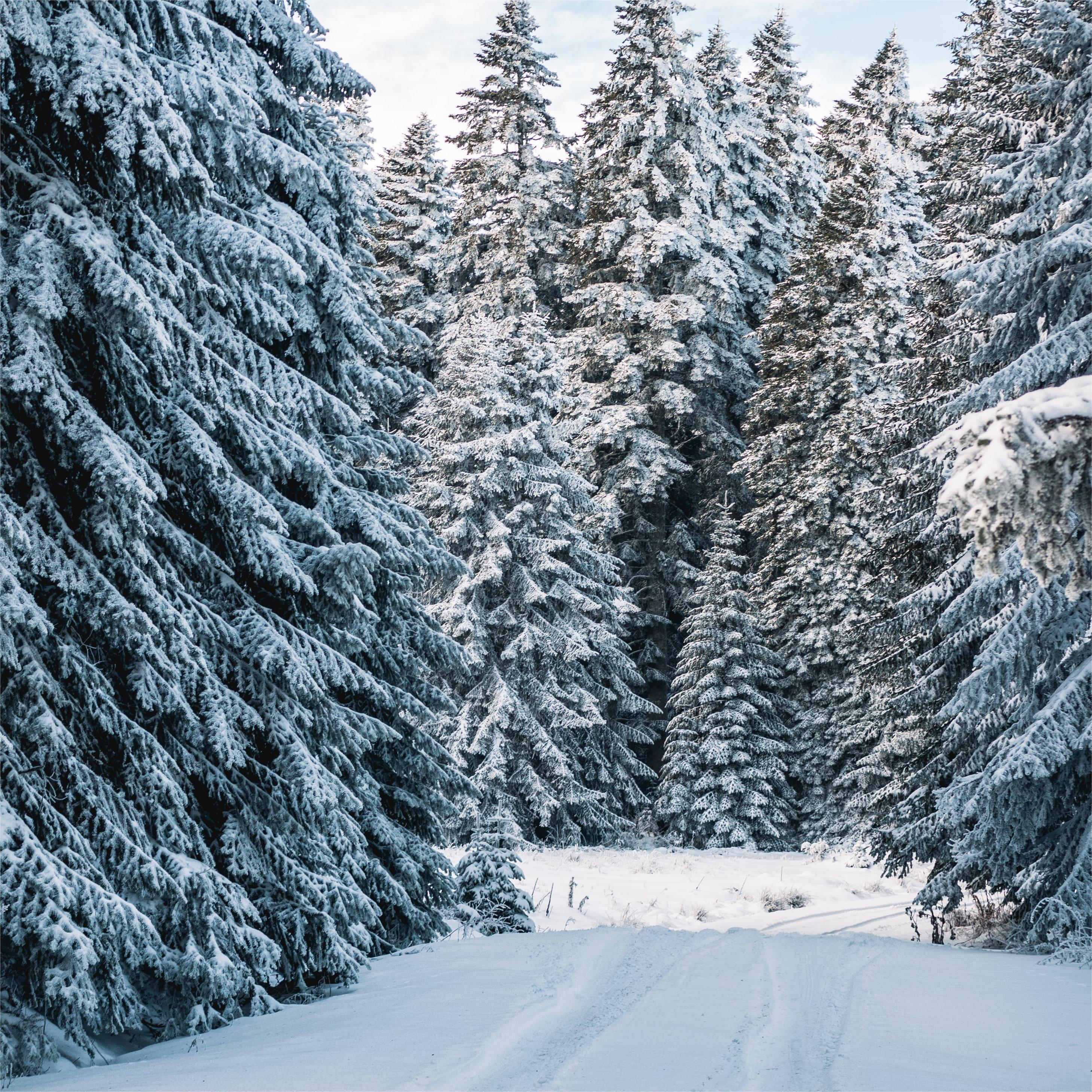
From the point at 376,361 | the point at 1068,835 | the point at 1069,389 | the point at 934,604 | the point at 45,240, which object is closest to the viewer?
the point at 1069,389

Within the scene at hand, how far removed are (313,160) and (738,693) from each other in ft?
53.5

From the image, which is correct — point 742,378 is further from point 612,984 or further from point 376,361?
point 612,984

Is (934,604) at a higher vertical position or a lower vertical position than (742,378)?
lower

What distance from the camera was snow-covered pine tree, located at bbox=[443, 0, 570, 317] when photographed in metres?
28.5

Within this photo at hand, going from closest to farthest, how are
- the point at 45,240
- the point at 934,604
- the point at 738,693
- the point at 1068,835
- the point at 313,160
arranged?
the point at 45,240 → the point at 313,160 → the point at 1068,835 → the point at 934,604 → the point at 738,693

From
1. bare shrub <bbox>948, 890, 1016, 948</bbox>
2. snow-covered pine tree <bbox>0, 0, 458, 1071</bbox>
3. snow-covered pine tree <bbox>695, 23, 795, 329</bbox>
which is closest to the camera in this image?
snow-covered pine tree <bbox>0, 0, 458, 1071</bbox>

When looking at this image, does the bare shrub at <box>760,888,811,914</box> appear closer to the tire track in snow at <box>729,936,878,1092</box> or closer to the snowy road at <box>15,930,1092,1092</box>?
the tire track in snow at <box>729,936,878,1092</box>

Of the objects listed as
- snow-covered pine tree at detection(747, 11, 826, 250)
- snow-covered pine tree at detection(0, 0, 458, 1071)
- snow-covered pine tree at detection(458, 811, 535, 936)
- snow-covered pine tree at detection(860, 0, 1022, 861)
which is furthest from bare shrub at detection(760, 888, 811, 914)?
snow-covered pine tree at detection(747, 11, 826, 250)

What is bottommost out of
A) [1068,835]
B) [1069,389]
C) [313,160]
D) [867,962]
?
[867,962]

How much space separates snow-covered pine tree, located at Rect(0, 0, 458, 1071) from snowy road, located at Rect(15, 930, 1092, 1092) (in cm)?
61

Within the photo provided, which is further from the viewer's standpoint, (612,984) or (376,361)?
(376,361)

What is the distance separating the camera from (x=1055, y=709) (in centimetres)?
938

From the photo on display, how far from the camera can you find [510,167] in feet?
93.5

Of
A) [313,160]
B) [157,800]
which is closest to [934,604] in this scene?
[313,160]
